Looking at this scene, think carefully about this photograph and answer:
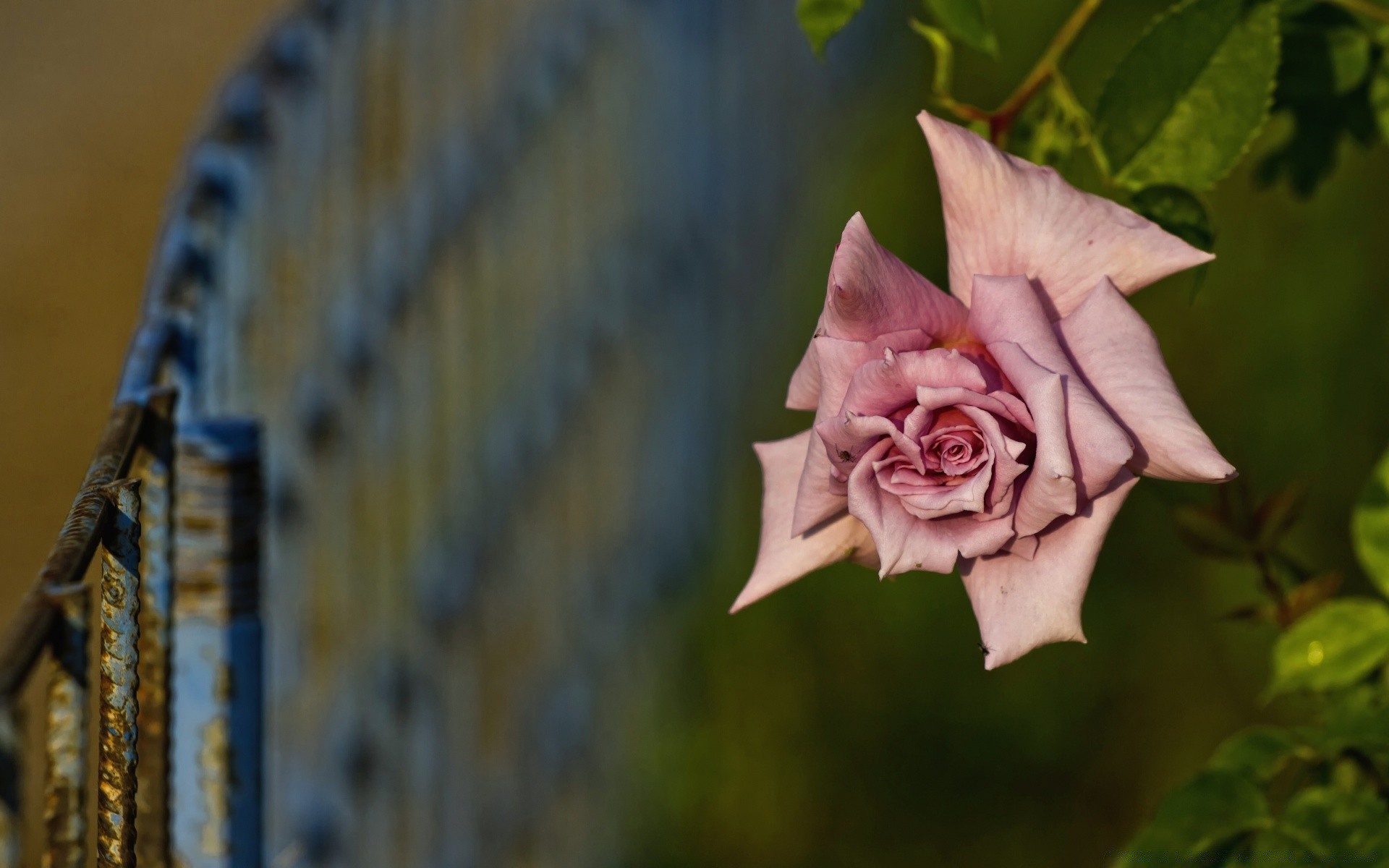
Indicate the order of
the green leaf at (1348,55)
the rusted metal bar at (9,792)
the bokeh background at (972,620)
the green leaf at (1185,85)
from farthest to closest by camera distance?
the bokeh background at (972,620) → the green leaf at (1348,55) → the green leaf at (1185,85) → the rusted metal bar at (9,792)

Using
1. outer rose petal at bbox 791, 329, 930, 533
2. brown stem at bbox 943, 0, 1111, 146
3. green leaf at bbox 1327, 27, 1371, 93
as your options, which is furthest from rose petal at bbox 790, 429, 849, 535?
green leaf at bbox 1327, 27, 1371, 93

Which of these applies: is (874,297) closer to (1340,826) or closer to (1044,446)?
(1044,446)

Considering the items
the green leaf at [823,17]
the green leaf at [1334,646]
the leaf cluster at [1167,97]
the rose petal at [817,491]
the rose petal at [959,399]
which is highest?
the green leaf at [823,17]

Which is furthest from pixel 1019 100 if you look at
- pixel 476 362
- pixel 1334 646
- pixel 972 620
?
pixel 972 620

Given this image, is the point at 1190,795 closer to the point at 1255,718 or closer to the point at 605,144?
the point at 1255,718

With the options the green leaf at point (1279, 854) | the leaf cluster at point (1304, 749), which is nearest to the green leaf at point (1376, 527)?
the leaf cluster at point (1304, 749)

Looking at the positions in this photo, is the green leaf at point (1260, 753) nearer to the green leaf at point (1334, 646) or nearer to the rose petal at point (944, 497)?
the green leaf at point (1334, 646)

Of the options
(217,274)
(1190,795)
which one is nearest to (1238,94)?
(1190,795)

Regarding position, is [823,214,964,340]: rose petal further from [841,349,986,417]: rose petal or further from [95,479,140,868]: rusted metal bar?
[95,479,140,868]: rusted metal bar

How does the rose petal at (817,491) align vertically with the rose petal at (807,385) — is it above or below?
below
